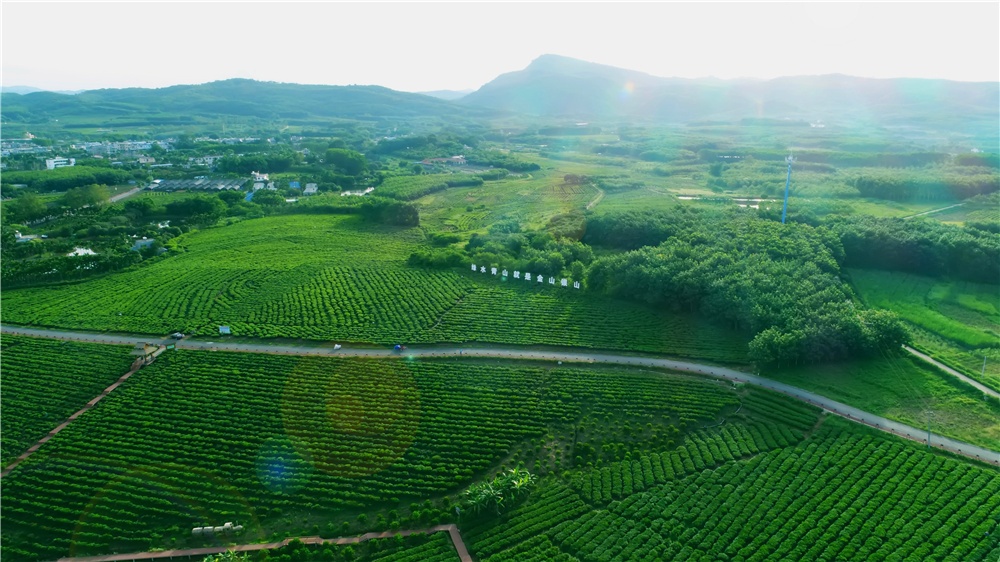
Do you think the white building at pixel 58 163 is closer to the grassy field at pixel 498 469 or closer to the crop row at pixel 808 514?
the grassy field at pixel 498 469

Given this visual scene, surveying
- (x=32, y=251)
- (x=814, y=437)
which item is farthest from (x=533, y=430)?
(x=32, y=251)

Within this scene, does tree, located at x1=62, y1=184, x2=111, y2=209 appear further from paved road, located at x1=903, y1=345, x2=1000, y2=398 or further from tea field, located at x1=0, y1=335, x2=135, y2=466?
paved road, located at x1=903, y1=345, x2=1000, y2=398

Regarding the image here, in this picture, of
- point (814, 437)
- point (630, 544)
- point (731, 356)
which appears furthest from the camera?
point (731, 356)

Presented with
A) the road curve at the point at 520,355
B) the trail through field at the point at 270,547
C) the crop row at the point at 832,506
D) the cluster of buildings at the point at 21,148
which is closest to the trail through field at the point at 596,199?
the road curve at the point at 520,355

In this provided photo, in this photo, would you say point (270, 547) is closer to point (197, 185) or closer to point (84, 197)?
point (84, 197)

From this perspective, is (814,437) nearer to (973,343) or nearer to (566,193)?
(973,343)

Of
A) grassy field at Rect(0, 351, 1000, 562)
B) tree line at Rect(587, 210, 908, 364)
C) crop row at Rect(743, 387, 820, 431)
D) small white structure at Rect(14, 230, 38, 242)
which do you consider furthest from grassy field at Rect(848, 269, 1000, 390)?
small white structure at Rect(14, 230, 38, 242)

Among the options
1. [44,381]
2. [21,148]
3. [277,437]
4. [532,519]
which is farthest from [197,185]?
[532,519]
